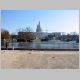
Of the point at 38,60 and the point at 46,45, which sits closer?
the point at 46,45

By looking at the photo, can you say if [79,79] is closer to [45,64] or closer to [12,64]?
[45,64]

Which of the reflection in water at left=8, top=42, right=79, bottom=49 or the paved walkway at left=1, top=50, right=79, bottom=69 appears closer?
the reflection in water at left=8, top=42, right=79, bottom=49

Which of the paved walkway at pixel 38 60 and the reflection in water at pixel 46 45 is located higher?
the reflection in water at pixel 46 45

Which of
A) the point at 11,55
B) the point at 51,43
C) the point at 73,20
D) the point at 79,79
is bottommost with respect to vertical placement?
the point at 79,79

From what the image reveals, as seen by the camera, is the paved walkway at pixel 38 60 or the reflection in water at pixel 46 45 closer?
the reflection in water at pixel 46 45

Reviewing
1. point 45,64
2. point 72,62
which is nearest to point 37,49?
point 45,64

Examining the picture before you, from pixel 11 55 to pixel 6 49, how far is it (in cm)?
33

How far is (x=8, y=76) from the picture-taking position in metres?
3.71

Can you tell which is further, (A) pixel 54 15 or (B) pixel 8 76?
(A) pixel 54 15

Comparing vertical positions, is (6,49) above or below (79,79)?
above

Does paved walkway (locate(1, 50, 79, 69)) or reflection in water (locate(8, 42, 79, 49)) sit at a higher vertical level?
reflection in water (locate(8, 42, 79, 49))

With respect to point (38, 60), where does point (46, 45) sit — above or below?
above

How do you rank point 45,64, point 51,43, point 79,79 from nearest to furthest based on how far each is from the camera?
point 79,79
point 51,43
point 45,64

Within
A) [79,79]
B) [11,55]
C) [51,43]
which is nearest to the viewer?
[79,79]
